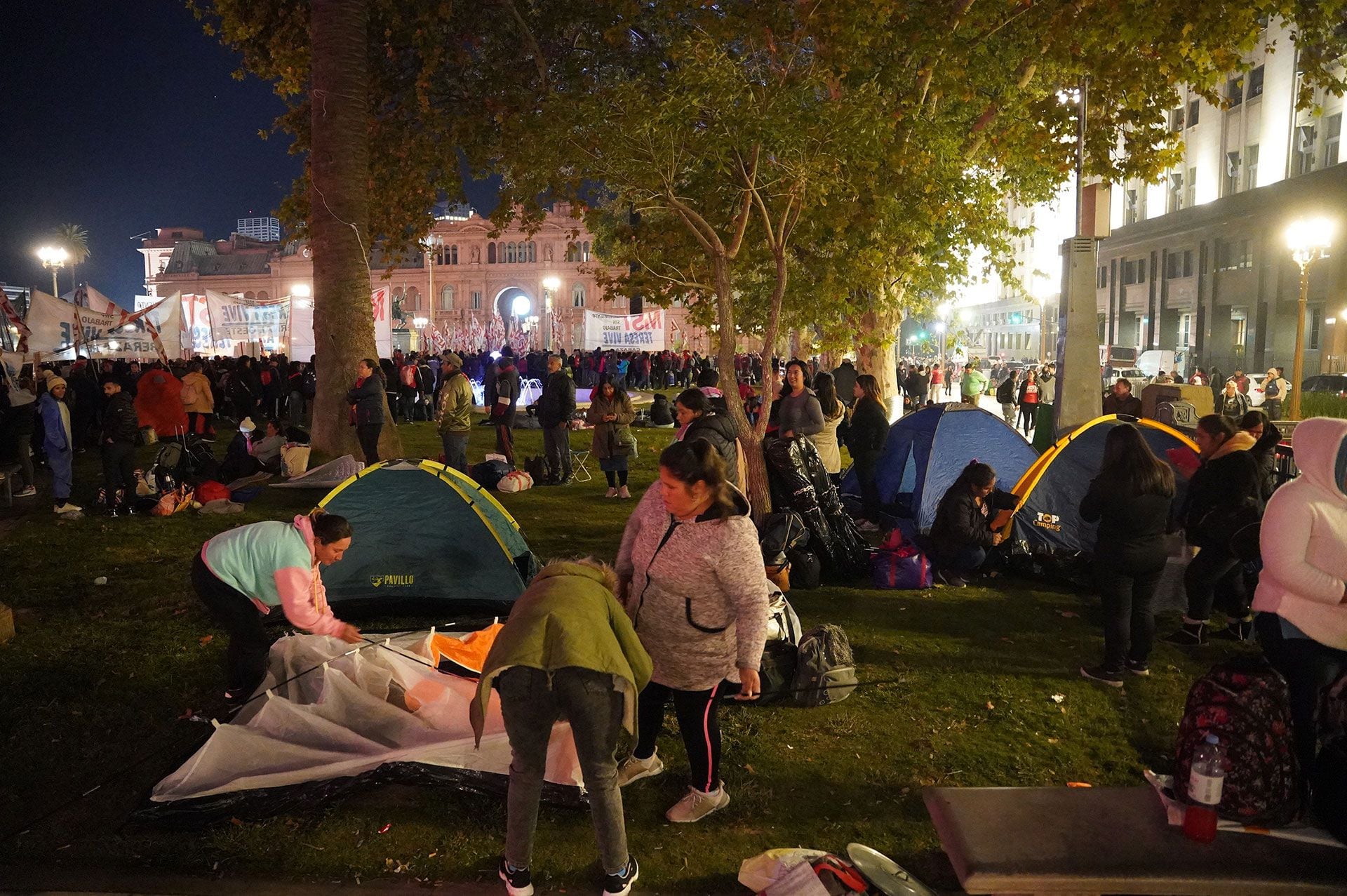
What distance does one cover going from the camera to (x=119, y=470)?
1098cm

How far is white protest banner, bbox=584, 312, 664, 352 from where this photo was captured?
26719 mm

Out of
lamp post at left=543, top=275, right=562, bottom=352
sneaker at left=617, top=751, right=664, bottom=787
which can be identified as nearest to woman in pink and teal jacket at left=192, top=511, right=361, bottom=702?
sneaker at left=617, top=751, right=664, bottom=787

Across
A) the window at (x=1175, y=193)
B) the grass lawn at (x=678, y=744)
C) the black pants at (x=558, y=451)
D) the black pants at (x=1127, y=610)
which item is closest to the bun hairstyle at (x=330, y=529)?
the grass lawn at (x=678, y=744)

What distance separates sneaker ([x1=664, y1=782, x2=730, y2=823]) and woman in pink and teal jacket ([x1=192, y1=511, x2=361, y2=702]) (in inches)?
69.7

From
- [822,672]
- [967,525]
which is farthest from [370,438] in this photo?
[822,672]

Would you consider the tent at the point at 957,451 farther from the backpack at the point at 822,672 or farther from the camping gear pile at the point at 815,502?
the backpack at the point at 822,672

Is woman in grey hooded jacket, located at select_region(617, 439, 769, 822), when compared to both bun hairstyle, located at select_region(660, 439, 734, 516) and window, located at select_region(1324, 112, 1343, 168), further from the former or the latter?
window, located at select_region(1324, 112, 1343, 168)

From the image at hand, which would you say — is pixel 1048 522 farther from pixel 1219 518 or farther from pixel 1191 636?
pixel 1219 518

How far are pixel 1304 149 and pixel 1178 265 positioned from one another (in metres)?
9.83

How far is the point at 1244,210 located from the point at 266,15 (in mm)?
37501

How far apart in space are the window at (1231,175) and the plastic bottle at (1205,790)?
43.7 meters

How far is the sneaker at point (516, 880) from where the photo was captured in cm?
354

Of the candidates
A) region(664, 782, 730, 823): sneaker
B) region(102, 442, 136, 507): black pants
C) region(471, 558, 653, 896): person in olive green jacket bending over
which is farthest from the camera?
region(102, 442, 136, 507): black pants

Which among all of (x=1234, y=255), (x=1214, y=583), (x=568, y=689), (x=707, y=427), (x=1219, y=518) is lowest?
(x=1214, y=583)
